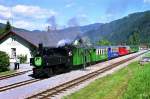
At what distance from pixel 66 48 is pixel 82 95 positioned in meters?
16.0

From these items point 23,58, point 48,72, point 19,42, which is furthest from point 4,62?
point 19,42

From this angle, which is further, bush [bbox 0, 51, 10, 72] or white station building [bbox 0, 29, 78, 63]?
white station building [bbox 0, 29, 78, 63]

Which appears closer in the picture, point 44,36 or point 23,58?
point 23,58

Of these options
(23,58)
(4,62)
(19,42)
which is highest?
(19,42)

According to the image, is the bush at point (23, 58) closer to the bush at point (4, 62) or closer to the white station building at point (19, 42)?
the white station building at point (19, 42)

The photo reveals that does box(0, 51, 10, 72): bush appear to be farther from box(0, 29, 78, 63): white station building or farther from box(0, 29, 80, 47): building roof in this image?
box(0, 29, 78, 63): white station building

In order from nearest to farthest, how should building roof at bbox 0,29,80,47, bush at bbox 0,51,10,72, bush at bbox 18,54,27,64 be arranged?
bush at bbox 0,51,10,72 → building roof at bbox 0,29,80,47 → bush at bbox 18,54,27,64

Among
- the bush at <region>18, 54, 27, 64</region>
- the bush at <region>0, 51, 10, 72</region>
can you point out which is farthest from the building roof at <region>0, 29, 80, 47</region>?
the bush at <region>0, 51, 10, 72</region>

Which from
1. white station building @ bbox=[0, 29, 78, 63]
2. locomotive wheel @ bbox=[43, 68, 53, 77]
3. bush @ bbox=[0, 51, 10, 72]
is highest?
white station building @ bbox=[0, 29, 78, 63]

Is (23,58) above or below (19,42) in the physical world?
below

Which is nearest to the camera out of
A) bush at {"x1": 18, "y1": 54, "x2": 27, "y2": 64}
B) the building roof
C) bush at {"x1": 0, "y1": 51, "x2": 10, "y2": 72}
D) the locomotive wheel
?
the locomotive wheel

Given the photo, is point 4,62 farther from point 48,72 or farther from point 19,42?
point 19,42

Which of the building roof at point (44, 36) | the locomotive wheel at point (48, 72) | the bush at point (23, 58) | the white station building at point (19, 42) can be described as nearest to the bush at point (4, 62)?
the locomotive wheel at point (48, 72)

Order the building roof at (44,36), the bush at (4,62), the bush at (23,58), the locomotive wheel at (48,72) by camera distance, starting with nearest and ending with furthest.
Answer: the locomotive wheel at (48,72), the bush at (4,62), the building roof at (44,36), the bush at (23,58)
